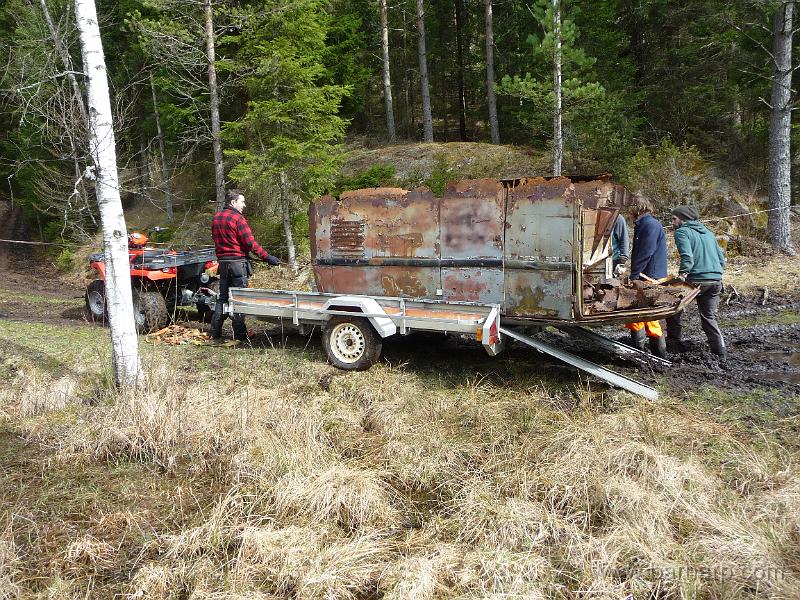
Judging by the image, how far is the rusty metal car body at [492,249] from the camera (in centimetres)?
551

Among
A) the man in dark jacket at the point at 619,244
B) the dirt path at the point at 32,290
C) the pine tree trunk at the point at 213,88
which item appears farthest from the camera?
the pine tree trunk at the point at 213,88

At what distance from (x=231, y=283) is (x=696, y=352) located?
237 inches

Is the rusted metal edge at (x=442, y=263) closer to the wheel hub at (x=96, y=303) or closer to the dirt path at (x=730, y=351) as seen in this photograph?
the dirt path at (x=730, y=351)

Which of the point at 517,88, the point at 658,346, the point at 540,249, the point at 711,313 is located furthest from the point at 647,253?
the point at 517,88

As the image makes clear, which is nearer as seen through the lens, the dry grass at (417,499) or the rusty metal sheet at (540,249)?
the dry grass at (417,499)

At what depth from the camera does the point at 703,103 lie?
15297mm

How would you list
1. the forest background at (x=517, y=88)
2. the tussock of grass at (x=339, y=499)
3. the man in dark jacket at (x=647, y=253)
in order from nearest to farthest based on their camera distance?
the tussock of grass at (x=339, y=499), the man in dark jacket at (x=647, y=253), the forest background at (x=517, y=88)

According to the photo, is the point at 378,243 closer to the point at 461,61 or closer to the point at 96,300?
the point at 96,300

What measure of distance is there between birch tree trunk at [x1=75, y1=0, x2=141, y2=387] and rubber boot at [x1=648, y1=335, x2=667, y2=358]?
5.64 metres

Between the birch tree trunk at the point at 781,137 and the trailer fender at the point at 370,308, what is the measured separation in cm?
1008

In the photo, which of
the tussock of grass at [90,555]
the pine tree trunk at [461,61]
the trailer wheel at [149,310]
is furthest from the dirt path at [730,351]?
the pine tree trunk at [461,61]

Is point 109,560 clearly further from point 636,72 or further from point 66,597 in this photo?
point 636,72

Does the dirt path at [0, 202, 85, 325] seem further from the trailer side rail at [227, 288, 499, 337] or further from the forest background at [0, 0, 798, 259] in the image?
the trailer side rail at [227, 288, 499, 337]

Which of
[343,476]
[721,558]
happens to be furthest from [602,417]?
[343,476]
